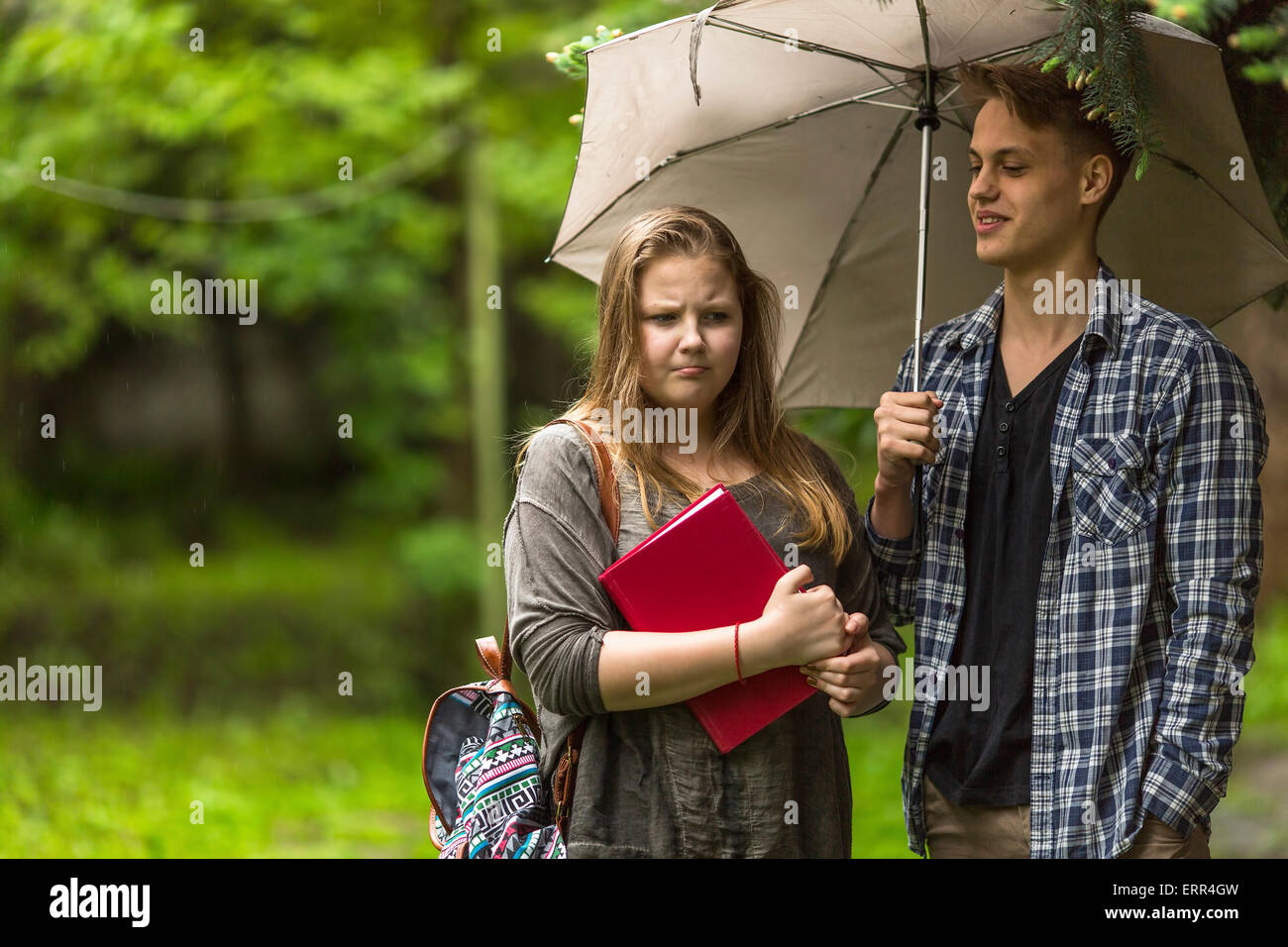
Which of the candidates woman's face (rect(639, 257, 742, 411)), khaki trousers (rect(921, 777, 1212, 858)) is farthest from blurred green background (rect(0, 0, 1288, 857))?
woman's face (rect(639, 257, 742, 411))

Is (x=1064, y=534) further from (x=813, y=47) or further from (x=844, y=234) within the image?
(x=813, y=47)

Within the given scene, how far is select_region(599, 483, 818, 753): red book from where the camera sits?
241 centimetres

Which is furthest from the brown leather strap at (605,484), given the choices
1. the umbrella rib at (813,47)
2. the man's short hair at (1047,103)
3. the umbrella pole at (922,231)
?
the man's short hair at (1047,103)

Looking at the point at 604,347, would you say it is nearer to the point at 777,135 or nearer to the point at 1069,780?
the point at 777,135

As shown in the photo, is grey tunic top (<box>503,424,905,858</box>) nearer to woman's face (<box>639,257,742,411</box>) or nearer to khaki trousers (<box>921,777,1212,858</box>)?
woman's face (<box>639,257,742,411</box>)

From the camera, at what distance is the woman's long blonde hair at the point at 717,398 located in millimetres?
2572

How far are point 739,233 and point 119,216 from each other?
7.62m

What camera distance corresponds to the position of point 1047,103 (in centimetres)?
271

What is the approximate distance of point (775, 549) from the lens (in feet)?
8.41

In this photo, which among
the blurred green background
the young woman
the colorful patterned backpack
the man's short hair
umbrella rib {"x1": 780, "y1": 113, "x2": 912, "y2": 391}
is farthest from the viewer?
the blurred green background

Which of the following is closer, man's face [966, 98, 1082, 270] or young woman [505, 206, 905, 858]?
young woman [505, 206, 905, 858]

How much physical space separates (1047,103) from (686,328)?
2.95 ft

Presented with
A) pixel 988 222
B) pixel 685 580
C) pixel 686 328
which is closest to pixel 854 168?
pixel 988 222

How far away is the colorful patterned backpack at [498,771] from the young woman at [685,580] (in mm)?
36
